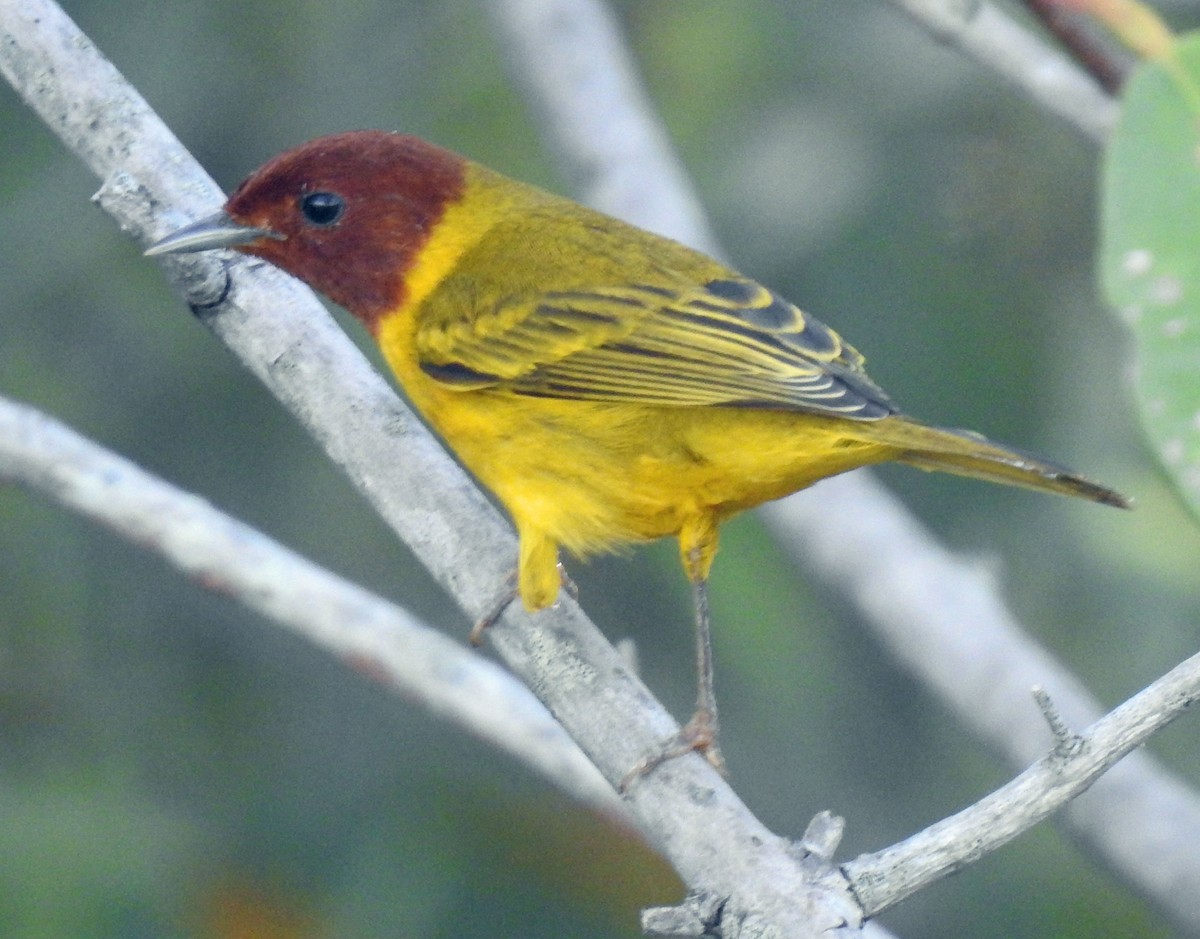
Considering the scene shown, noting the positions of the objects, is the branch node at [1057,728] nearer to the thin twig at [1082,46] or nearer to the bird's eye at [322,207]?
the thin twig at [1082,46]

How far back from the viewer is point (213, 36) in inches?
205

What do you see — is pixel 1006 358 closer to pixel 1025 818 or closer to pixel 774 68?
pixel 774 68

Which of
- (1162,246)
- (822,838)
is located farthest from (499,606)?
(1162,246)

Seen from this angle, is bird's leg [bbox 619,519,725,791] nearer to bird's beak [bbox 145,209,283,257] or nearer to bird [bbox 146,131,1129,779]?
bird [bbox 146,131,1129,779]

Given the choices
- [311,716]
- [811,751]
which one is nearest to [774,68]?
[811,751]

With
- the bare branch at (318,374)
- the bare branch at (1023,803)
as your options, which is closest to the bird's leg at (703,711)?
the bare branch at (318,374)

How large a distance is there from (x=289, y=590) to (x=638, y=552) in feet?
6.28

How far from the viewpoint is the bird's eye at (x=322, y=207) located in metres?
3.94

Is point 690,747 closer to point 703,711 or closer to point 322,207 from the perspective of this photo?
point 703,711

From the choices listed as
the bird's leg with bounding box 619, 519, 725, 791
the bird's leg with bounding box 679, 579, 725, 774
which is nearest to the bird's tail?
the bird's leg with bounding box 619, 519, 725, 791

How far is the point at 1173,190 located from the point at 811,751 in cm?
226

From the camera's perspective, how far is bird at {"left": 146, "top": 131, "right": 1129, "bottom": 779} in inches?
135

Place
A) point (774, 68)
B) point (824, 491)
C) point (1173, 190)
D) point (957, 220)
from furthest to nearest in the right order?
point (774, 68), point (957, 220), point (824, 491), point (1173, 190)

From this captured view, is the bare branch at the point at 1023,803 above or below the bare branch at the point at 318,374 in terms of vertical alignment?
below
